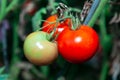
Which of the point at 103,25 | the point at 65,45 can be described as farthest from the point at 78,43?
the point at 103,25

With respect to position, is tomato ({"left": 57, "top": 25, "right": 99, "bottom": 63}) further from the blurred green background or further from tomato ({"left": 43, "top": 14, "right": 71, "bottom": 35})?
the blurred green background

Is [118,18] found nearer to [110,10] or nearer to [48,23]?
[110,10]

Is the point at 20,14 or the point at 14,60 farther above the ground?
the point at 20,14

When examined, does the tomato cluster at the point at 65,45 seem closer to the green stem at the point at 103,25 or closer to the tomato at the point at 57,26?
the tomato at the point at 57,26

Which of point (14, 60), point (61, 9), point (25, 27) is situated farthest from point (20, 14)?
point (61, 9)

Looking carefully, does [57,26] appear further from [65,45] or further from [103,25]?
[103,25]

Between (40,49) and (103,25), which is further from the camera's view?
(103,25)
